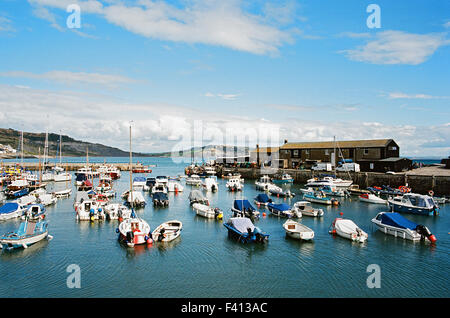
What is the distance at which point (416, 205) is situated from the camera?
3831 cm

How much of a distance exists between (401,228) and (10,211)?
39.1 metres

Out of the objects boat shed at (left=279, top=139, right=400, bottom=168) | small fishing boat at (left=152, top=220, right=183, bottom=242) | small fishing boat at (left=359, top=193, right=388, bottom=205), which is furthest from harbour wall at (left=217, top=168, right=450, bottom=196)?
small fishing boat at (left=152, top=220, right=183, bottom=242)

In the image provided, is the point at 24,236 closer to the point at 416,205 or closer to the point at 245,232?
the point at 245,232

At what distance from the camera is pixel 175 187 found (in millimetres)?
60875

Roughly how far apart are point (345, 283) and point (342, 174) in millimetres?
52877

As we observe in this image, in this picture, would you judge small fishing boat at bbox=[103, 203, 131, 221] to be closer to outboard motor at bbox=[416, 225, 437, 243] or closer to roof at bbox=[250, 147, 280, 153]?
outboard motor at bbox=[416, 225, 437, 243]

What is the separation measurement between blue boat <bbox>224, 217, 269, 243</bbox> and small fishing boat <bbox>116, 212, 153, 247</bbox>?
718 centimetres

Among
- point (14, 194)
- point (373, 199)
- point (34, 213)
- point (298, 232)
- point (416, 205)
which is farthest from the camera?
point (14, 194)

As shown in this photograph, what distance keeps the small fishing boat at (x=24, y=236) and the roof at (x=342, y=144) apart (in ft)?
214

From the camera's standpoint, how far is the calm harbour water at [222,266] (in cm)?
1788

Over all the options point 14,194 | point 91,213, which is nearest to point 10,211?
point 91,213

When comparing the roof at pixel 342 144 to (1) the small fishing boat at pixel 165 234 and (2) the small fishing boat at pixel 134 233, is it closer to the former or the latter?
(1) the small fishing boat at pixel 165 234

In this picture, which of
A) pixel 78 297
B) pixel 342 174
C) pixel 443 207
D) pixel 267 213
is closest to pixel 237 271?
pixel 78 297

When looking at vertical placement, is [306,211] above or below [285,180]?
below
